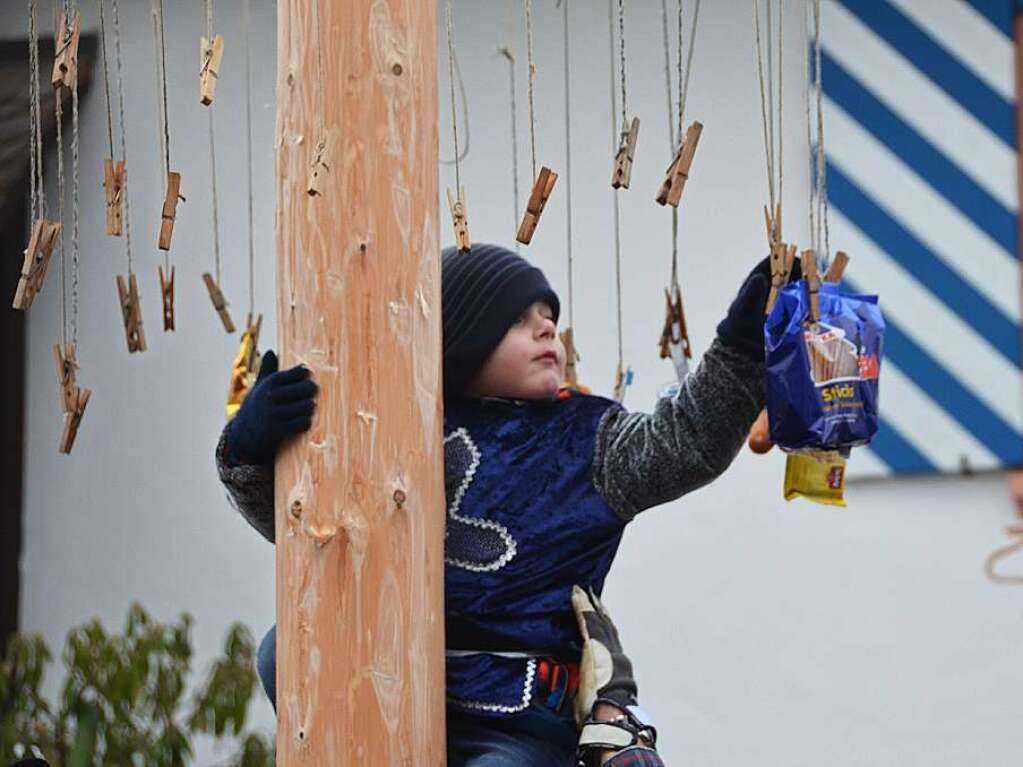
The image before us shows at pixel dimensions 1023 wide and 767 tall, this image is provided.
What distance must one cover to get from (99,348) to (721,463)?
3.11 metres

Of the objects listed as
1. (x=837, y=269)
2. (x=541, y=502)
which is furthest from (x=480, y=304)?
(x=837, y=269)

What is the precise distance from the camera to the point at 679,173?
279cm

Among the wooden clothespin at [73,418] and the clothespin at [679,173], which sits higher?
the clothespin at [679,173]

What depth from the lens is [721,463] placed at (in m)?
2.96

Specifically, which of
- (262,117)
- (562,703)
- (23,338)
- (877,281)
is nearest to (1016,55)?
(877,281)

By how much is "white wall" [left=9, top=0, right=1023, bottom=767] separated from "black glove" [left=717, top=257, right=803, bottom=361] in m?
2.14

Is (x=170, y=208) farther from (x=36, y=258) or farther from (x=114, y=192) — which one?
(x=36, y=258)

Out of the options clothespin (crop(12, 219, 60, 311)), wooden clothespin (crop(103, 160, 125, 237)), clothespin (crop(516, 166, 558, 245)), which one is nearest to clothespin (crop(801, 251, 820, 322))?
clothespin (crop(516, 166, 558, 245))

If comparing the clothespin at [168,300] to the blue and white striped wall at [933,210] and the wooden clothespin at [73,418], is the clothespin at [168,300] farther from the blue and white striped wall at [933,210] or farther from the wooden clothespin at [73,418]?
the blue and white striped wall at [933,210]

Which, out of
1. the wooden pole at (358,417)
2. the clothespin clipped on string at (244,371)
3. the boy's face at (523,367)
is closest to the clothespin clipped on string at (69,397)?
the wooden pole at (358,417)

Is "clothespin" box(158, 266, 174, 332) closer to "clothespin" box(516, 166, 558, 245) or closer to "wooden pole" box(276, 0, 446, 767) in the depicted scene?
"wooden pole" box(276, 0, 446, 767)

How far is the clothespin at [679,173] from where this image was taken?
2.77 metres

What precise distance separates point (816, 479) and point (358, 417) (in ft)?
2.29

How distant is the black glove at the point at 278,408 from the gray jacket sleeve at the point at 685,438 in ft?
1.67
